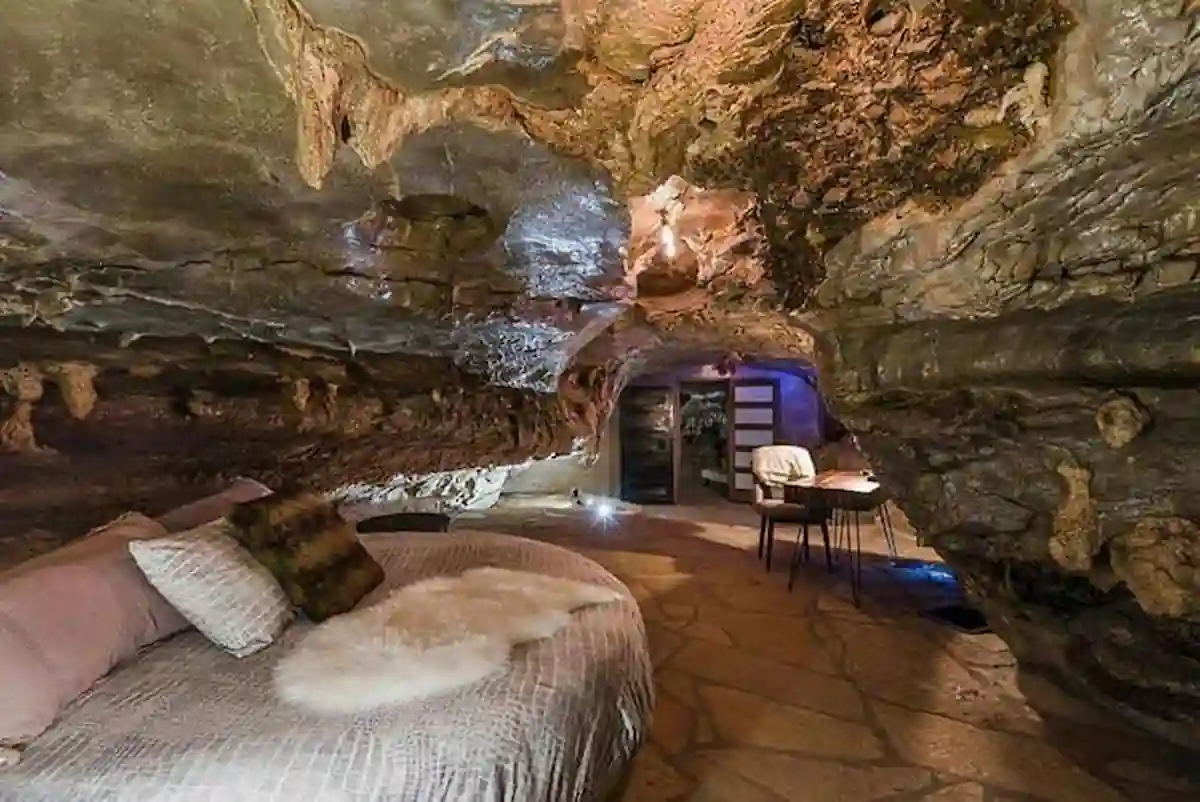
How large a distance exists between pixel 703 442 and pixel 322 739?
31.8ft

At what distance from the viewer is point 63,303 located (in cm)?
300

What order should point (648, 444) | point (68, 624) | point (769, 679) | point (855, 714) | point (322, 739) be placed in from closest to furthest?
point (322, 739) → point (68, 624) → point (855, 714) → point (769, 679) → point (648, 444)

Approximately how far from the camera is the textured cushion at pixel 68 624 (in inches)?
65.7

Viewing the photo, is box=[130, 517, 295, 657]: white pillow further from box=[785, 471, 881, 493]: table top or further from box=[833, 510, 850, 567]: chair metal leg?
box=[833, 510, 850, 567]: chair metal leg

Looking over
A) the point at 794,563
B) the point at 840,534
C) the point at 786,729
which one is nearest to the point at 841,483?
the point at 794,563

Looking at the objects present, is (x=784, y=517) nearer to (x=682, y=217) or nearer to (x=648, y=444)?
(x=682, y=217)

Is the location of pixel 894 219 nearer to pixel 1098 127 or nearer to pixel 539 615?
pixel 1098 127

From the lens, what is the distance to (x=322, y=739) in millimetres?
1584

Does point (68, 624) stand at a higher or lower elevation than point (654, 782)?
higher

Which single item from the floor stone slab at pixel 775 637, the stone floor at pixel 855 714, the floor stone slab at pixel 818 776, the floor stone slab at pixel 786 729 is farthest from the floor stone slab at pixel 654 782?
the floor stone slab at pixel 775 637

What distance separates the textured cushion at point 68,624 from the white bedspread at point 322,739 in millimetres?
50

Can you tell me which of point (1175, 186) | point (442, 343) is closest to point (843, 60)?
point (1175, 186)

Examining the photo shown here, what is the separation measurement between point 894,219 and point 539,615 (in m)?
1.58

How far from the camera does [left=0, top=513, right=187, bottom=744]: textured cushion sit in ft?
5.47
